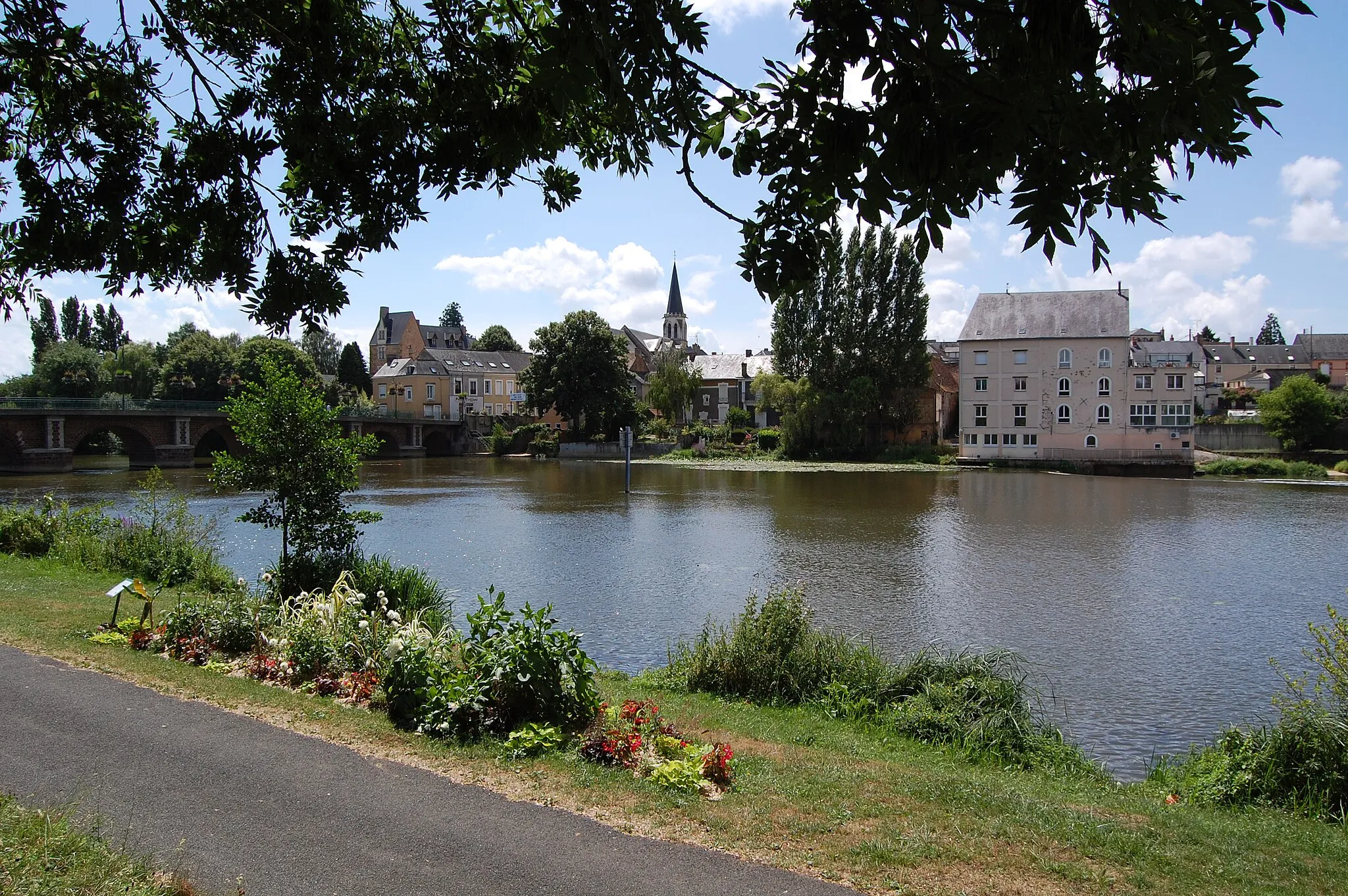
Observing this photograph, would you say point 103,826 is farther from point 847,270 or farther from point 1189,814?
point 847,270

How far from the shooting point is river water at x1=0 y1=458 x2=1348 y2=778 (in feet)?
43.0

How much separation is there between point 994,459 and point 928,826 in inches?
2461

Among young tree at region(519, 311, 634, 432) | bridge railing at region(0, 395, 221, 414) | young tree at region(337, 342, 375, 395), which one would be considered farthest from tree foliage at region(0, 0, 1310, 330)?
young tree at region(337, 342, 375, 395)

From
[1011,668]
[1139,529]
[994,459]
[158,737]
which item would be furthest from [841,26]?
[994,459]

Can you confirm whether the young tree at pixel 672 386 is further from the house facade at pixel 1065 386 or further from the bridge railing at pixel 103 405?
the bridge railing at pixel 103 405

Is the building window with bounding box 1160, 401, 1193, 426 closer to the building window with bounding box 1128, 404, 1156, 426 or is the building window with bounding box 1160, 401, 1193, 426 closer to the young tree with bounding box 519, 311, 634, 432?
the building window with bounding box 1128, 404, 1156, 426

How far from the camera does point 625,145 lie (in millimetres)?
5168

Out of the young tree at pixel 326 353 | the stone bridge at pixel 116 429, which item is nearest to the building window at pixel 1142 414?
the stone bridge at pixel 116 429

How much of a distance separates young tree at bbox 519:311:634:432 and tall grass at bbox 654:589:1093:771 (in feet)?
211

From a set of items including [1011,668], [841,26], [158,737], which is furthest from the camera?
[1011,668]

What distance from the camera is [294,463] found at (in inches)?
551

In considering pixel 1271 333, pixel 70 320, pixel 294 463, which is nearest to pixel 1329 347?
pixel 1271 333

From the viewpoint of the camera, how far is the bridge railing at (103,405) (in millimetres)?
52259

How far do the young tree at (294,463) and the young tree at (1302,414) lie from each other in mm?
66600
